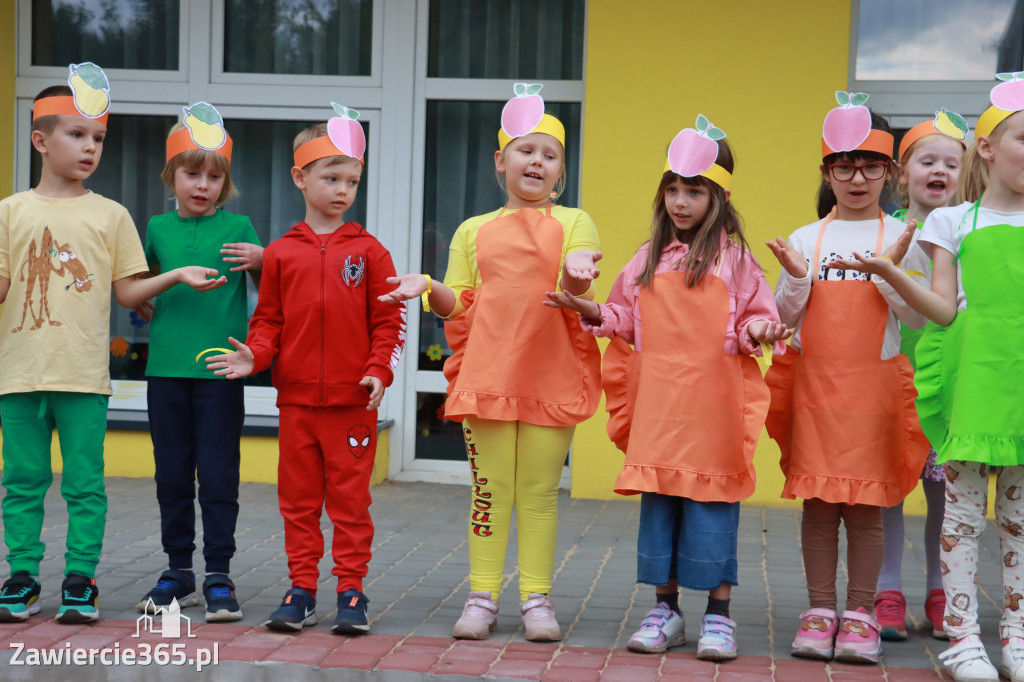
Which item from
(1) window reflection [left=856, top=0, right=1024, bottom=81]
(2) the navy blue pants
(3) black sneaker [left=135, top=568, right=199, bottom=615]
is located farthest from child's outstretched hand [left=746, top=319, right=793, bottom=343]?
(1) window reflection [left=856, top=0, right=1024, bottom=81]

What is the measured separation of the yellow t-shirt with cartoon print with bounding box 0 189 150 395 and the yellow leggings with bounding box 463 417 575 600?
4.83ft

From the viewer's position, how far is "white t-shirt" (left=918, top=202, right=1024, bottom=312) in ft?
11.4

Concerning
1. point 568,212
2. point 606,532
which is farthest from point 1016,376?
point 606,532

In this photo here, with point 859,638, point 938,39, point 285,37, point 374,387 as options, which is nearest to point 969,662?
point 859,638

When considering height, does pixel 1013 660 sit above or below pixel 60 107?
below

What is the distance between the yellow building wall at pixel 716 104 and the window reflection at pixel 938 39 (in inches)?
28.3

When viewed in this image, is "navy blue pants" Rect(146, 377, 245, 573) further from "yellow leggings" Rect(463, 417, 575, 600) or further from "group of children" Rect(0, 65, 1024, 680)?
"yellow leggings" Rect(463, 417, 575, 600)

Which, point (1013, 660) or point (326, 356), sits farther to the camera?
point (326, 356)

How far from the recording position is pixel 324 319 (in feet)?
12.7

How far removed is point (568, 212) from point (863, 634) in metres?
1.84

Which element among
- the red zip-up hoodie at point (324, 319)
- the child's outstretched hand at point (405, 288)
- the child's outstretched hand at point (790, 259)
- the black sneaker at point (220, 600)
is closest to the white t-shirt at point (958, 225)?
the child's outstretched hand at point (790, 259)

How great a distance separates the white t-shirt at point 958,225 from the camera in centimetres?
348

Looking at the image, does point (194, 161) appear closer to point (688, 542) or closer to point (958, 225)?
point (688, 542)

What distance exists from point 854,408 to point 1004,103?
3.71ft
